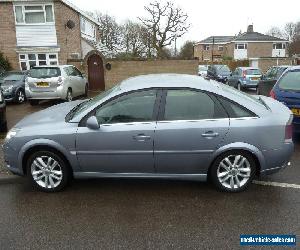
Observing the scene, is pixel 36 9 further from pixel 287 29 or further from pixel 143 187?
pixel 287 29

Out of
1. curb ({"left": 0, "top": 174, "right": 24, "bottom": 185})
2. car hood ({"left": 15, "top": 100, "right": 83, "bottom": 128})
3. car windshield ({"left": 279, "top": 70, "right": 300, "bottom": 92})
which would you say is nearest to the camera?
car hood ({"left": 15, "top": 100, "right": 83, "bottom": 128})

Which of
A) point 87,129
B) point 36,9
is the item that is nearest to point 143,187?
point 87,129

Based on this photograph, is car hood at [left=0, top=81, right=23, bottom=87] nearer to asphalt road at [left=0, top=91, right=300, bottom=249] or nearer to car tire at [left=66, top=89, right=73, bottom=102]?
car tire at [left=66, top=89, right=73, bottom=102]

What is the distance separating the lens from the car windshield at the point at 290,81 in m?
5.94

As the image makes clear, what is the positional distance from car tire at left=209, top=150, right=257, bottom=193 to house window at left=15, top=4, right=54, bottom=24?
58.5ft

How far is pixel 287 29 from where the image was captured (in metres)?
77.3

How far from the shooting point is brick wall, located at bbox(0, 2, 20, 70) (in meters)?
18.3

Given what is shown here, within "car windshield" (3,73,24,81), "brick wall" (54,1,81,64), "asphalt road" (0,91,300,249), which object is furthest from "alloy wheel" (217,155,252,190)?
"brick wall" (54,1,81,64)

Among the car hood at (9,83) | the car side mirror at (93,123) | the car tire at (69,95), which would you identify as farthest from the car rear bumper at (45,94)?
the car side mirror at (93,123)

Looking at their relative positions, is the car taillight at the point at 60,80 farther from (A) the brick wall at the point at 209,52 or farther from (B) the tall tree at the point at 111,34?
(A) the brick wall at the point at 209,52

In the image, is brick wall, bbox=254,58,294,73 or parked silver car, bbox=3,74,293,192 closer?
parked silver car, bbox=3,74,293,192

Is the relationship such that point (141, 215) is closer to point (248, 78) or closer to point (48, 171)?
point (48, 171)

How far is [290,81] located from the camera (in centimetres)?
609

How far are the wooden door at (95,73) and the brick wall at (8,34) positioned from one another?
6188 mm
